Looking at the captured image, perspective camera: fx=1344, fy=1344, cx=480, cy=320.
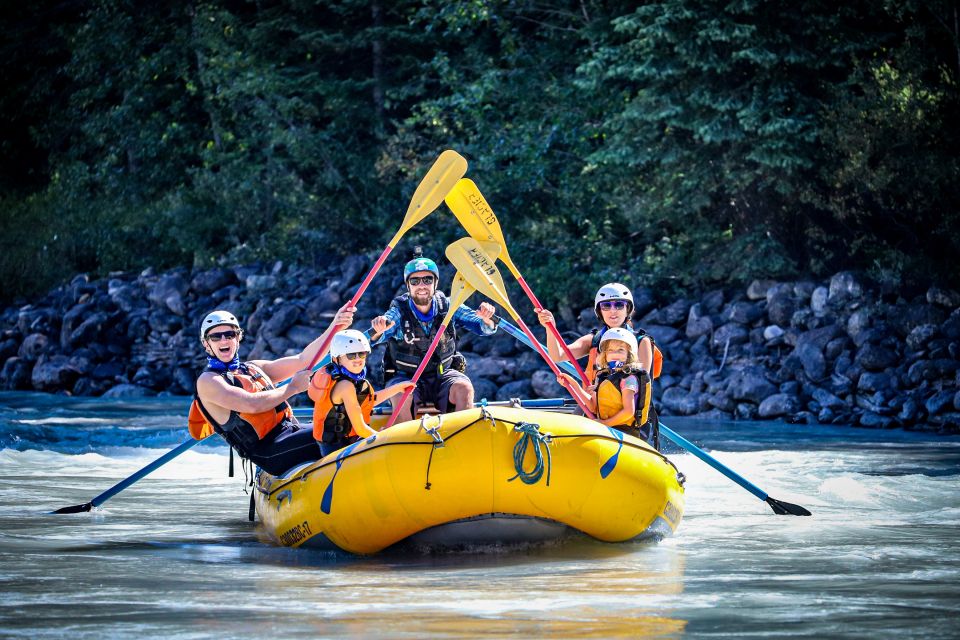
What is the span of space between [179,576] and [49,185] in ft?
79.2

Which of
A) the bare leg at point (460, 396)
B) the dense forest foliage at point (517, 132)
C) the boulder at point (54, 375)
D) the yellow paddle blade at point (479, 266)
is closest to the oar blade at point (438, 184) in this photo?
the yellow paddle blade at point (479, 266)

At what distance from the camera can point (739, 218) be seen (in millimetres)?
16172

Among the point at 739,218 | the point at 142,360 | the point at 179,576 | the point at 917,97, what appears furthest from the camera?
the point at 142,360

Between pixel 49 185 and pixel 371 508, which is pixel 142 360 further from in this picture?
pixel 371 508

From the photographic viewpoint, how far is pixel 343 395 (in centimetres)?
640

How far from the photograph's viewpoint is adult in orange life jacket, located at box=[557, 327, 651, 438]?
21.8ft

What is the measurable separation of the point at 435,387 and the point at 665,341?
28.8 feet

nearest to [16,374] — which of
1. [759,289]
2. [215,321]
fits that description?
[759,289]

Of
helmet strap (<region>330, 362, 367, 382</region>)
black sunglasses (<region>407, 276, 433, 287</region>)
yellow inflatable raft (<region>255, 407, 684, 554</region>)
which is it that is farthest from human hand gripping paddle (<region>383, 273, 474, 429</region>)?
yellow inflatable raft (<region>255, 407, 684, 554</region>)

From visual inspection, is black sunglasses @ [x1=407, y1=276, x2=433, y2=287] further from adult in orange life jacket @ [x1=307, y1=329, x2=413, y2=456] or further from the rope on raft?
the rope on raft

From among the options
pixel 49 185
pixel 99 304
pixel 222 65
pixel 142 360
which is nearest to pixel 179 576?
pixel 142 360

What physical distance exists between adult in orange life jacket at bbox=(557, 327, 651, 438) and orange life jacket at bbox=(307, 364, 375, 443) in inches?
45.3

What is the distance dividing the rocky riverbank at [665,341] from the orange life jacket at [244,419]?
7.70m

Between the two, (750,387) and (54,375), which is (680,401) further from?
(54,375)
